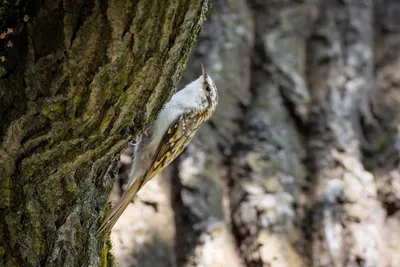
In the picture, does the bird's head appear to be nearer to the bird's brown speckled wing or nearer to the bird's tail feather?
the bird's brown speckled wing

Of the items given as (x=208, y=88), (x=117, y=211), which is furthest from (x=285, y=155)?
(x=117, y=211)

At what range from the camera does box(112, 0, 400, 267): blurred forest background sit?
2.91 metres

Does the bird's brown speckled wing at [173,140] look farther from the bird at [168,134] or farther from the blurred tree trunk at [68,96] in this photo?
the blurred tree trunk at [68,96]

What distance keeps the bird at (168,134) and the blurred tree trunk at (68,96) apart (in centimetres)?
73

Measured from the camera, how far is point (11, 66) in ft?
4.24

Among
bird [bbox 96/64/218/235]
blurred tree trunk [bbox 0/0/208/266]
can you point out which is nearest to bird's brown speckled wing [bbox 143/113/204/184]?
bird [bbox 96/64/218/235]

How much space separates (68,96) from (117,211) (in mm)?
744

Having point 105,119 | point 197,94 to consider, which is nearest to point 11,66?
point 105,119

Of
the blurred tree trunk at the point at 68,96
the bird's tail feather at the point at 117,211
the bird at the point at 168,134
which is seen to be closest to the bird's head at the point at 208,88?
the bird at the point at 168,134

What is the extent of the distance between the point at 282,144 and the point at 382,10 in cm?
→ 173

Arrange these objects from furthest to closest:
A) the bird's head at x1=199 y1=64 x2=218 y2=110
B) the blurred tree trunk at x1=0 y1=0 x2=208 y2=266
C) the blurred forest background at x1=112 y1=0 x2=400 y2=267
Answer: the blurred forest background at x1=112 y1=0 x2=400 y2=267 → the bird's head at x1=199 y1=64 x2=218 y2=110 → the blurred tree trunk at x1=0 y1=0 x2=208 y2=266

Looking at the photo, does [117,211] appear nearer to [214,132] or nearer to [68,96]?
[68,96]

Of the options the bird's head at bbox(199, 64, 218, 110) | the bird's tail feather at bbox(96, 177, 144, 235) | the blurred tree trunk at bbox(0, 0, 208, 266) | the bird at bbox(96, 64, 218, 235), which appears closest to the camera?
the blurred tree trunk at bbox(0, 0, 208, 266)

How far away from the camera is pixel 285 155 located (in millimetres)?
Answer: 3283
